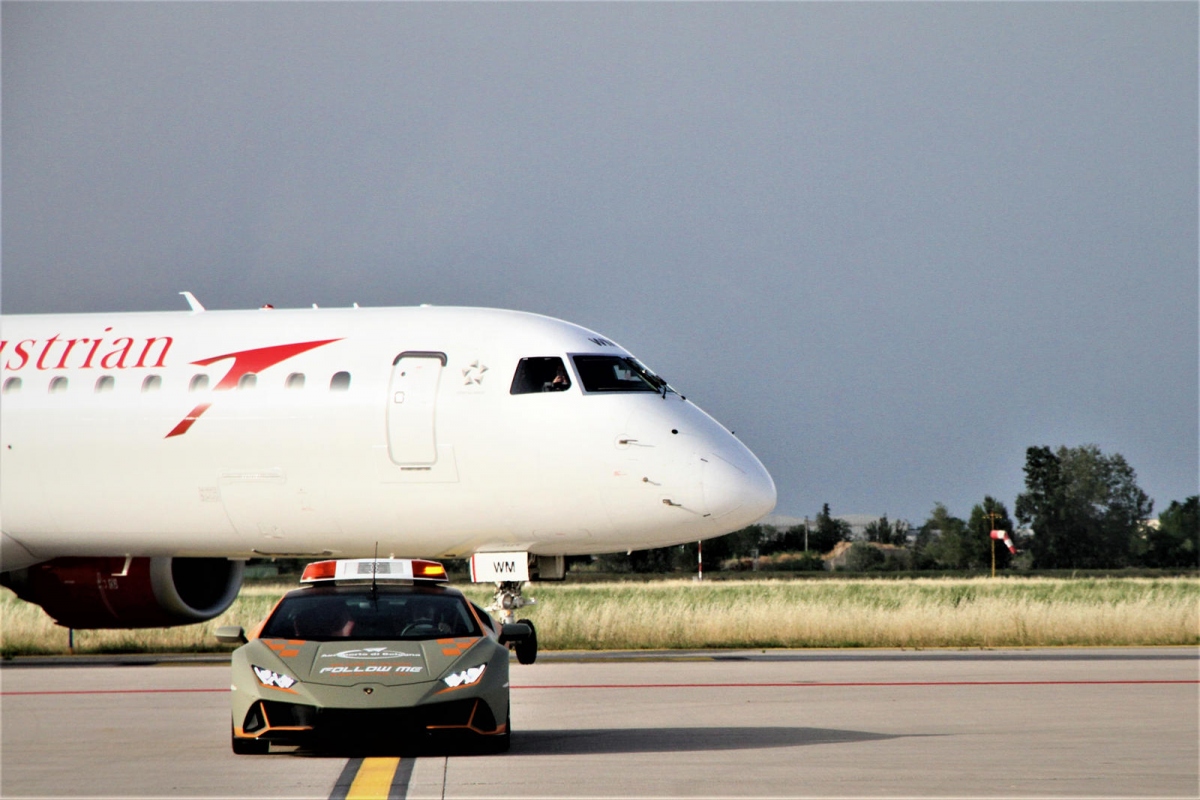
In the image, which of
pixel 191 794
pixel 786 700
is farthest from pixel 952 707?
pixel 191 794

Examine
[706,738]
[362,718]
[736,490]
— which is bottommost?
[706,738]

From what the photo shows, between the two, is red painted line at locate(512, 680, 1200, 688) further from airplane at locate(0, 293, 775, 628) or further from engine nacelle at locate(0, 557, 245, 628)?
engine nacelle at locate(0, 557, 245, 628)

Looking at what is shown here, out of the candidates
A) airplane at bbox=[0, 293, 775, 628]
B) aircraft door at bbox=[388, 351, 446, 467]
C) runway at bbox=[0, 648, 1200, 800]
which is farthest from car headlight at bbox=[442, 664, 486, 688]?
aircraft door at bbox=[388, 351, 446, 467]

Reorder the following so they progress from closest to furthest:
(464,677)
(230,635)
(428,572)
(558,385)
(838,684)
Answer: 1. (464,677)
2. (230,635)
3. (428,572)
4. (838,684)
5. (558,385)

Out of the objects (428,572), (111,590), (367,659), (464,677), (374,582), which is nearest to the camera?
(464,677)

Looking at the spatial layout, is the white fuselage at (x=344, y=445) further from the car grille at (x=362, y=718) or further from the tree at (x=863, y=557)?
the tree at (x=863, y=557)

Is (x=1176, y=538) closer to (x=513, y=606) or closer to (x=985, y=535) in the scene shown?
(x=985, y=535)

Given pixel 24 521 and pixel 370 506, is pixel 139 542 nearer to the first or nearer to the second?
pixel 24 521

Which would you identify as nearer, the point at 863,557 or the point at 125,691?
the point at 125,691

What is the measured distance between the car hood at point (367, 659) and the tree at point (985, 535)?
281 feet

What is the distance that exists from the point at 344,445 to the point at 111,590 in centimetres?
471

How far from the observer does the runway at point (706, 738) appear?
9953 mm

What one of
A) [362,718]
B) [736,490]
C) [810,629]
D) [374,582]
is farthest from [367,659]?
[810,629]

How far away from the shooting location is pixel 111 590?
2177 centimetres
